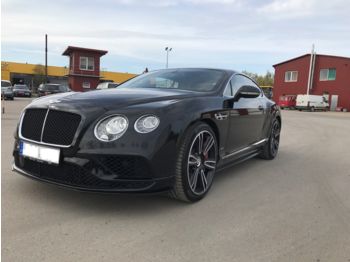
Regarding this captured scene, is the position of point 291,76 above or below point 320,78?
above

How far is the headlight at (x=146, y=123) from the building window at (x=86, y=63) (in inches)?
1711

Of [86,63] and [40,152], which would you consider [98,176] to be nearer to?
[40,152]

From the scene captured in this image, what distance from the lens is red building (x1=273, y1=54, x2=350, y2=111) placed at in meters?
40.9

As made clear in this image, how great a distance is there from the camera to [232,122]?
14.7ft

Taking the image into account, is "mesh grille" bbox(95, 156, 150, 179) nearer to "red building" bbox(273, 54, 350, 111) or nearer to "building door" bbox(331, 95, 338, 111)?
"red building" bbox(273, 54, 350, 111)

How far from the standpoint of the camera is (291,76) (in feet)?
156

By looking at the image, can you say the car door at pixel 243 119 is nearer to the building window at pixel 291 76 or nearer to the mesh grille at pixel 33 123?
the mesh grille at pixel 33 123

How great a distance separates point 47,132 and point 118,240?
123 centimetres

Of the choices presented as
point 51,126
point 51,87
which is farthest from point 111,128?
point 51,87

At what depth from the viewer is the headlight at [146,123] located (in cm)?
317

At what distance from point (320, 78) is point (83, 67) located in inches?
1145

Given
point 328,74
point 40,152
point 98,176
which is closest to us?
point 98,176

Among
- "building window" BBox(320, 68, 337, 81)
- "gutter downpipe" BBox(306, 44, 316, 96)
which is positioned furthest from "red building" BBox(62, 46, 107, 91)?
"building window" BBox(320, 68, 337, 81)

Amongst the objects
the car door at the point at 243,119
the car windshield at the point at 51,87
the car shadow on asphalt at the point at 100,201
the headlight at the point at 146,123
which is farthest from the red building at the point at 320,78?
the headlight at the point at 146,123
